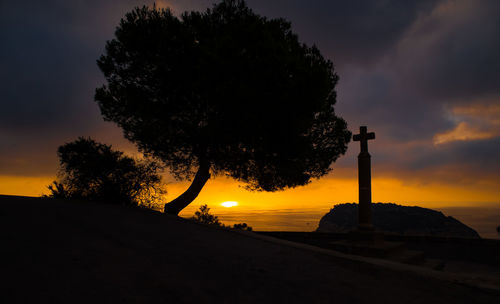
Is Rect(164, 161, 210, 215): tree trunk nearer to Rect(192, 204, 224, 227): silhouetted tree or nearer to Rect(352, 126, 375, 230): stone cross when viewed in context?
Rect(192, 204, 224, 227): silhouetted tree

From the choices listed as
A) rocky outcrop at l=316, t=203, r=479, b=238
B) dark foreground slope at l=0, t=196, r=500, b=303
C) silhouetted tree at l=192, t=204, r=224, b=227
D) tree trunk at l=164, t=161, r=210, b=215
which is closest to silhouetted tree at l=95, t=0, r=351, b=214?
tree trunk at l=164, t=161, r=210, b=215

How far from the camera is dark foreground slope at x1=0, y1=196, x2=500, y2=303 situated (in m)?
3.79

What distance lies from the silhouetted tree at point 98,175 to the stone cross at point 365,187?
31.2 feet

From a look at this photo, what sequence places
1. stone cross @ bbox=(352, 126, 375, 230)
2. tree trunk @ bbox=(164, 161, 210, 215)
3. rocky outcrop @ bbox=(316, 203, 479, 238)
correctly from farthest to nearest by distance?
rocky outcrop @ bbox=(316, 203, 479, 238) < tree trunk @ bbox=(164, 161, 210, 215) < stone cross @ bbox=(352, 126, 375, 230)

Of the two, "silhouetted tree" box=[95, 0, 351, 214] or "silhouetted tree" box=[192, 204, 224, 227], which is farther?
"silhouetted tree" box=[192, 204, 224, 227]

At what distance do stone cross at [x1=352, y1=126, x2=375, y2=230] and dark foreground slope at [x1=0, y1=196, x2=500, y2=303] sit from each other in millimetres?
3367

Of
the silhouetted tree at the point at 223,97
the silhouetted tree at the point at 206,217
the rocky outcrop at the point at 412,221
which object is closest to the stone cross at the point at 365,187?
the silhouetted tree at the point at 223,97

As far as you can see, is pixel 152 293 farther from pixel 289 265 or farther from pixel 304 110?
pixel 304 110

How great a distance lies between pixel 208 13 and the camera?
14.6 m

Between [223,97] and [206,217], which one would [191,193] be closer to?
[206,217]

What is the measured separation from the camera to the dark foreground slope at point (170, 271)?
12.4 feet

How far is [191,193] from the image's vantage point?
14.2 metres

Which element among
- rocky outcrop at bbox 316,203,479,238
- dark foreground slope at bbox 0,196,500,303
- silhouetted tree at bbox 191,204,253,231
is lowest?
dark foreground slope at bbox 0,196,500,303

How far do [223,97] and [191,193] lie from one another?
192 inches
